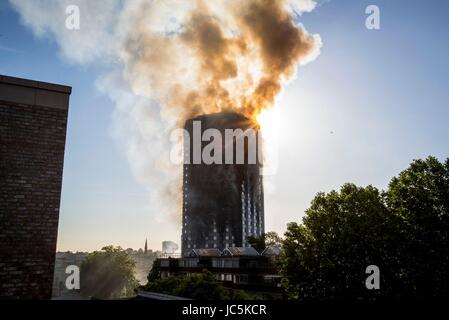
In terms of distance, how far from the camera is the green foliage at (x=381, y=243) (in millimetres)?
22797

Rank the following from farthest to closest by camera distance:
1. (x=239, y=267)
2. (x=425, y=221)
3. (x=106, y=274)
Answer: (x=106, y=274) < (x=239, y=267) < (x=425, y=221)

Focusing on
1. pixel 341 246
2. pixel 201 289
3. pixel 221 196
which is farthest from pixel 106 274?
pixel 341 246

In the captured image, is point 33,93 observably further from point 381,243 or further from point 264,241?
point 264,241

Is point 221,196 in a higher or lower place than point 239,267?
higher

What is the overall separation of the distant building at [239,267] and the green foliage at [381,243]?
15983mm

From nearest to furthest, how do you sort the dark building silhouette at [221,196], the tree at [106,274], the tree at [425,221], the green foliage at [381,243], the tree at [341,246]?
1. the tree at [425,221]
2. the green foliage at [381,243]
3. the tree at [341,246]
4. the tree at [106,274]
5. the dark building silhouette at [221,196]

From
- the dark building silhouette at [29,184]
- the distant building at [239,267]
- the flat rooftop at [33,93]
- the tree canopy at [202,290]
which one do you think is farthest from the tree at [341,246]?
the flat rooftop at [33,93]

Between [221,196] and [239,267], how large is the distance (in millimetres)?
88908

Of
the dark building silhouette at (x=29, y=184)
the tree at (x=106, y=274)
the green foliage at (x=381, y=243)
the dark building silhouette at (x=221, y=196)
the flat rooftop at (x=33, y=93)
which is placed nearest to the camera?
the dark building silhouette at (x=29, y=184)

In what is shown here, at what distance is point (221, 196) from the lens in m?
144

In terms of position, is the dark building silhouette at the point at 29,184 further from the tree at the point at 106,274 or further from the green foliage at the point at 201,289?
the tree at the point at 106,274

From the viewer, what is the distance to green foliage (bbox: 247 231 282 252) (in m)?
90.6
